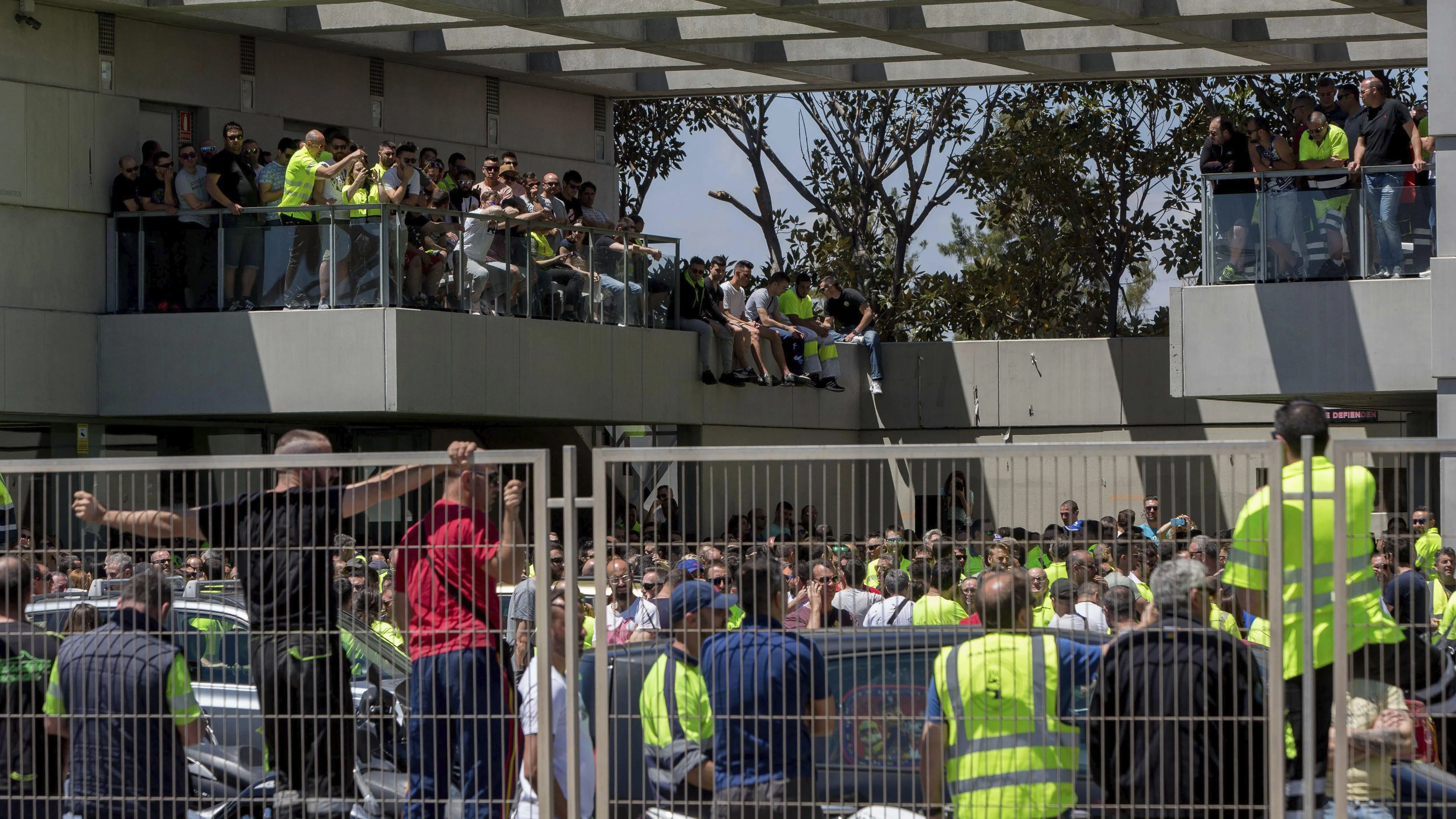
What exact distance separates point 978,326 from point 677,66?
37.6 feet

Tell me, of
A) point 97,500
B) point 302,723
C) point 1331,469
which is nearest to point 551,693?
point 302,723

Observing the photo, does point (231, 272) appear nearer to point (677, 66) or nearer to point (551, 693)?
point (677, 66)

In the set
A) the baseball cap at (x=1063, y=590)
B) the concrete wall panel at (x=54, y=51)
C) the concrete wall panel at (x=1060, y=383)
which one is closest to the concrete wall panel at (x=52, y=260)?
the concrete wall panel at (x=54, y=51)

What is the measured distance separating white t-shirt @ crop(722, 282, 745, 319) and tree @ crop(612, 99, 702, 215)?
37.5 feet

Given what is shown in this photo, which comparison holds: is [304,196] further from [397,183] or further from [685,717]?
[685,717]

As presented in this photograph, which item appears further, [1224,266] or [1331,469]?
[1224,266]

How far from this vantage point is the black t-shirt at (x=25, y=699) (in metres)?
7.07

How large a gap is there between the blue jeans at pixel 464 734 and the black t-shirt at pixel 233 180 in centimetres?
1335

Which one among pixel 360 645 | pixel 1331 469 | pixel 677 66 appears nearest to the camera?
pixel 1331 469

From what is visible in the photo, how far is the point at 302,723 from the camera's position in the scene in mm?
6750

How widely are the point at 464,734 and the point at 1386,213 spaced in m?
13.3

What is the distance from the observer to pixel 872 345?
2748 centimetres

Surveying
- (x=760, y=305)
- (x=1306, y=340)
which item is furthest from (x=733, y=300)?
(x=1306, y=340)

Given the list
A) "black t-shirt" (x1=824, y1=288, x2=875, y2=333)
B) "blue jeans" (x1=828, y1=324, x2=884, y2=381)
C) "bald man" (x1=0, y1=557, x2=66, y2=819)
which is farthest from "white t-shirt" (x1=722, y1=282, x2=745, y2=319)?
"bald man" (x1=0, y1=557, x2=66, y2=819)
